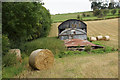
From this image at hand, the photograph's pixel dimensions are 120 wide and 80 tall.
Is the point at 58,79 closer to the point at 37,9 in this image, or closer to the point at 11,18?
the point at 11,18

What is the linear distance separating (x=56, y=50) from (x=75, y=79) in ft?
29.5

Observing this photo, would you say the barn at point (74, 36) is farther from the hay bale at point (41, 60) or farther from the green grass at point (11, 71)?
the green grass at point (11, 71)

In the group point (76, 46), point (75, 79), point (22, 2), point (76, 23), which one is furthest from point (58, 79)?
point (76, 23)

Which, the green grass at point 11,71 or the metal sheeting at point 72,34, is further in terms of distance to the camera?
the metal sheeting at point 72,34

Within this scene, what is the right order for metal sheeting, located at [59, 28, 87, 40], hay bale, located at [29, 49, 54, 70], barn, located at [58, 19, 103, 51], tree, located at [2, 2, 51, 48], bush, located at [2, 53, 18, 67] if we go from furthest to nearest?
metal sheeting, located at [59, 28, 87, 40] < barn, located at [58, 19, 103, 51] < tree, located at [2, 2, 51, 48] < bush, located at [2, 53, 18, 67] < hay bale, located at [29, 49, 54, 70]

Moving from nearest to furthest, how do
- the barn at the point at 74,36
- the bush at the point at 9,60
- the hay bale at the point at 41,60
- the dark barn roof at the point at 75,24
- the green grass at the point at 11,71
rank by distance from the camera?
the green grass at the point at 11,71, the hay bale at the point at 41,60, the bush at the point at 9,60, the barn at the point at 74,36, the dark barn roof at the point at 75,24

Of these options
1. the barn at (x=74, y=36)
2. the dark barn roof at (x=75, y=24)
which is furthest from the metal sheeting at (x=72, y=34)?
the dark barn roof at (x=75, y=24)

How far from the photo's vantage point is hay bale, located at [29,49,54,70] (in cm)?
954

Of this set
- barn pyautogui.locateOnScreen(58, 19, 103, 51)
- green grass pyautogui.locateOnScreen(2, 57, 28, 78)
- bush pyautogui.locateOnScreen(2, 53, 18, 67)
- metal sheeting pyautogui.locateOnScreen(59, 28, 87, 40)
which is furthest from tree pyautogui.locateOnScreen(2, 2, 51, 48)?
metal sheeting pyautogui.locateOnScreen(59, 28, 87, 40)

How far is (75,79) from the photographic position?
747cm

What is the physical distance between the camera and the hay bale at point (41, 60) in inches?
376

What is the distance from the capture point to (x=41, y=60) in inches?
383

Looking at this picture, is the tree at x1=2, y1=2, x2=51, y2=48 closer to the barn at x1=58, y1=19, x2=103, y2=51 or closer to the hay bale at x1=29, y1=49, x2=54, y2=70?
the hay bale at x1=29, y1=49, x2=54, y2=70

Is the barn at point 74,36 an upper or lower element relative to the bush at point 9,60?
upper
